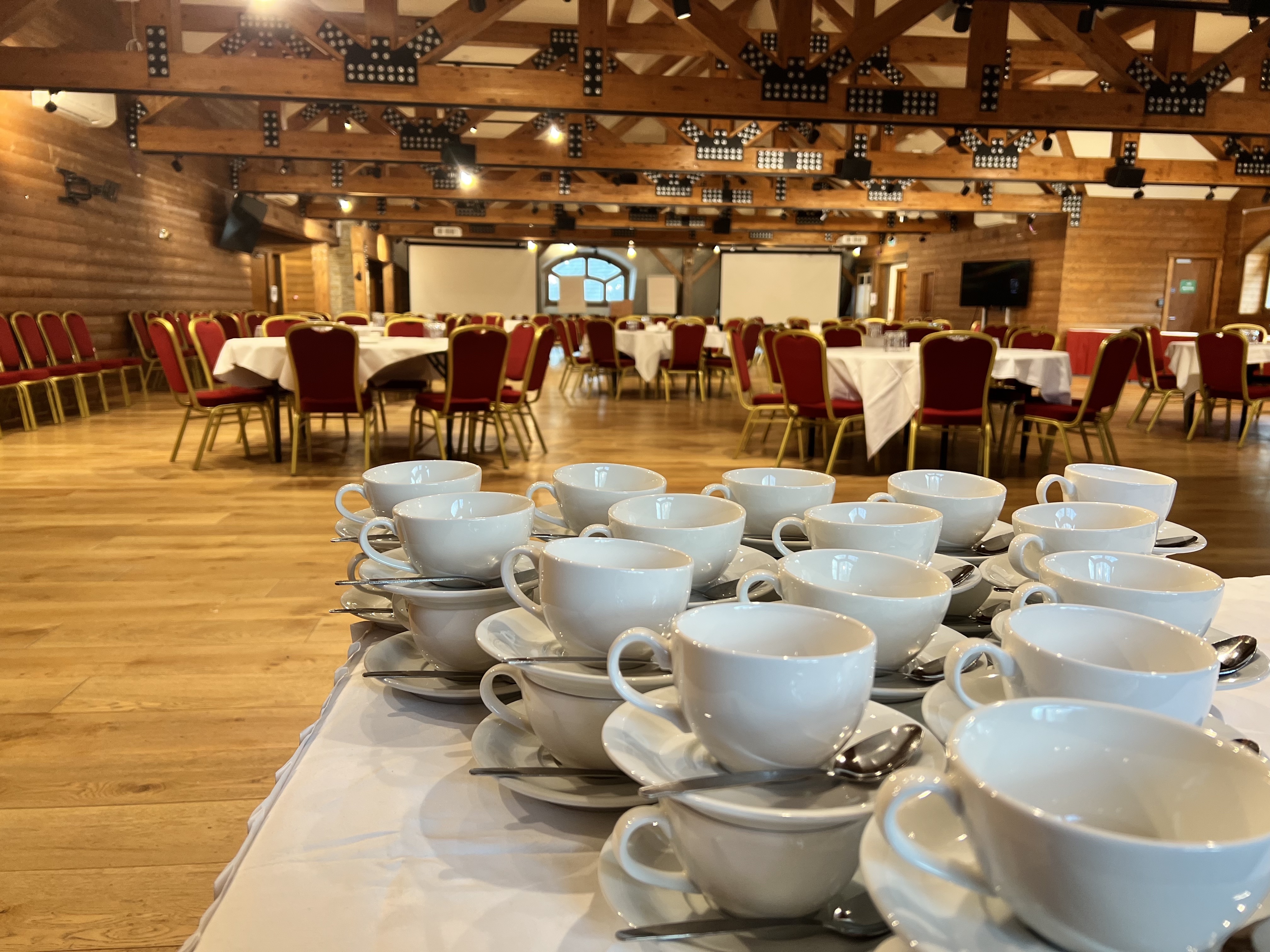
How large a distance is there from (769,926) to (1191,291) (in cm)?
1858

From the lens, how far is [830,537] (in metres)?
0.87

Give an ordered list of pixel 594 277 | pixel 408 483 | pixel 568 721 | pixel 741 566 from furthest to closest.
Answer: pixel 594 277
pixel 408 483
pixel 741 566
pixel 568 721

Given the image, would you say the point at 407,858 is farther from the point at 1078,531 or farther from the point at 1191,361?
the point at 1191,361

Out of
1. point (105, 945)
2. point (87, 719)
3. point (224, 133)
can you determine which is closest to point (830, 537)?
point (105, 945)

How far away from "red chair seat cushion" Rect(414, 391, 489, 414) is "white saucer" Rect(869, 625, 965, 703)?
5045mm

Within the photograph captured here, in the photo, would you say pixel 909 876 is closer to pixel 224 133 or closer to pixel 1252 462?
pixel 1252 462

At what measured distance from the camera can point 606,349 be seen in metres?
10.3

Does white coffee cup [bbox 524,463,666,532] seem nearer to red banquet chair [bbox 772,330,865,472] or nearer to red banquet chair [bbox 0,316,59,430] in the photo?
red banquet chair [bbox 772,330,865,472]

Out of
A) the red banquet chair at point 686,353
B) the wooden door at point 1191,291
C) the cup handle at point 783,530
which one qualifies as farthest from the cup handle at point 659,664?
the wooden door at point 1191,291

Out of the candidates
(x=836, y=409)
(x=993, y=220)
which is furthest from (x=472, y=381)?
(x=993, y=220)

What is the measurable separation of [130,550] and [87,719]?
1.74m

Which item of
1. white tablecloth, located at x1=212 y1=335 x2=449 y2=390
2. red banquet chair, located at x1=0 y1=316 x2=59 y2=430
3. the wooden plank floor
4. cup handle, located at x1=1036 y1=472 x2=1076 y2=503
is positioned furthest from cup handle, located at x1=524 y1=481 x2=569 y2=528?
red banquet chair, located at x1=0 y1=316 x2=59 y2=430

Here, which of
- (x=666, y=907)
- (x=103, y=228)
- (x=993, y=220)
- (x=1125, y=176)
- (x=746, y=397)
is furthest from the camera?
Answer: (x=993, y=220)

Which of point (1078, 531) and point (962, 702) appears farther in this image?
point (1078, 531)
